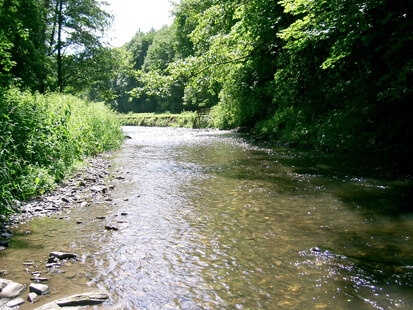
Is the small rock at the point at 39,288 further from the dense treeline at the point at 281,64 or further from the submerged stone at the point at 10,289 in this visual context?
the dense treeline at the point at 281,64

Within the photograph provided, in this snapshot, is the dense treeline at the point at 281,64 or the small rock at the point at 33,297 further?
the dense treeline at the point at 281,64

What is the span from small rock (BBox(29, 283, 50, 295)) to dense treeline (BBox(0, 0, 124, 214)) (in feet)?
7.49

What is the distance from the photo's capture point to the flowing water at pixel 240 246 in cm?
271

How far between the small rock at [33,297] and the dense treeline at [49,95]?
2399 mm

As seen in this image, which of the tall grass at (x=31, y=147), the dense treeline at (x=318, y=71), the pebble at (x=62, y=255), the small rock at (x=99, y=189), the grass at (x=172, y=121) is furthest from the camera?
the grass at (x=172, y=121)

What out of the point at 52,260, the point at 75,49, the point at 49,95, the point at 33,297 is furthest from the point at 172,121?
the point at 33,297

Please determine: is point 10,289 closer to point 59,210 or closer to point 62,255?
point 62,255

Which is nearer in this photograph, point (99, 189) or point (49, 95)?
point (99, 189)

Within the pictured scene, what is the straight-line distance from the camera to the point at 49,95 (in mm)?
12117

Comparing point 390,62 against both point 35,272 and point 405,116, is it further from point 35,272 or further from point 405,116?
point 35,272

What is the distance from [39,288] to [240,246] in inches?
90.6

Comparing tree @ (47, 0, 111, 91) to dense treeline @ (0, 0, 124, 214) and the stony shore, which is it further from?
the stony shore

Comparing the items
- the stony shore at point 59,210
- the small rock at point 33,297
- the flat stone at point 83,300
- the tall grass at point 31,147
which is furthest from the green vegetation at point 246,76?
the flat stone at point 83,300

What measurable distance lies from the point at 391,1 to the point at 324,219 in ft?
20.4
